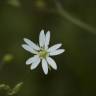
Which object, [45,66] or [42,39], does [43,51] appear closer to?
[42,39]

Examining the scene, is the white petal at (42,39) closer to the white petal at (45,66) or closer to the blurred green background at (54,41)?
the white petal at (45,66)

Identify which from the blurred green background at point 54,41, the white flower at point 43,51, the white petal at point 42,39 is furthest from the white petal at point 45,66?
the blurred green background at point 54,41

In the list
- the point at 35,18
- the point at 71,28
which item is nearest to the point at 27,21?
the point at 35,18

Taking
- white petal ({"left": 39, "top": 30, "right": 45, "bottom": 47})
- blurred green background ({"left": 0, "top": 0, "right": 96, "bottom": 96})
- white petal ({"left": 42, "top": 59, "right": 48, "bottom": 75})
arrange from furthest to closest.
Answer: blurred green background ({"left": 0, "top": 0, "right": 96, "bottom": 96}) < white petal ({"left": 39, "top": 30, "right": 45, "bottom": 47}) < white petal ({"left": 42, "top": 59, "right": 48, "bottom": 75})

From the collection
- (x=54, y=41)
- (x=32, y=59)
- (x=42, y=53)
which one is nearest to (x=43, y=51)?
(x=42, y=53)

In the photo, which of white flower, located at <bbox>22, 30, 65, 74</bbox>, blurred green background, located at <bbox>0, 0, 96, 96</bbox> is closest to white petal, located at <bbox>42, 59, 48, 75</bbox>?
white flower, located at <bbox>22, 30, 65, 74</bbox>

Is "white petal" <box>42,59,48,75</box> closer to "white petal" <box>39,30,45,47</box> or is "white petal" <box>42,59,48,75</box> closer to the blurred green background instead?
"white petal" <box>39,30,45,47</box>

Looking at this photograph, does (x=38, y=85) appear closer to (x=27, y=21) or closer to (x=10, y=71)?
(x=10, y=71)
